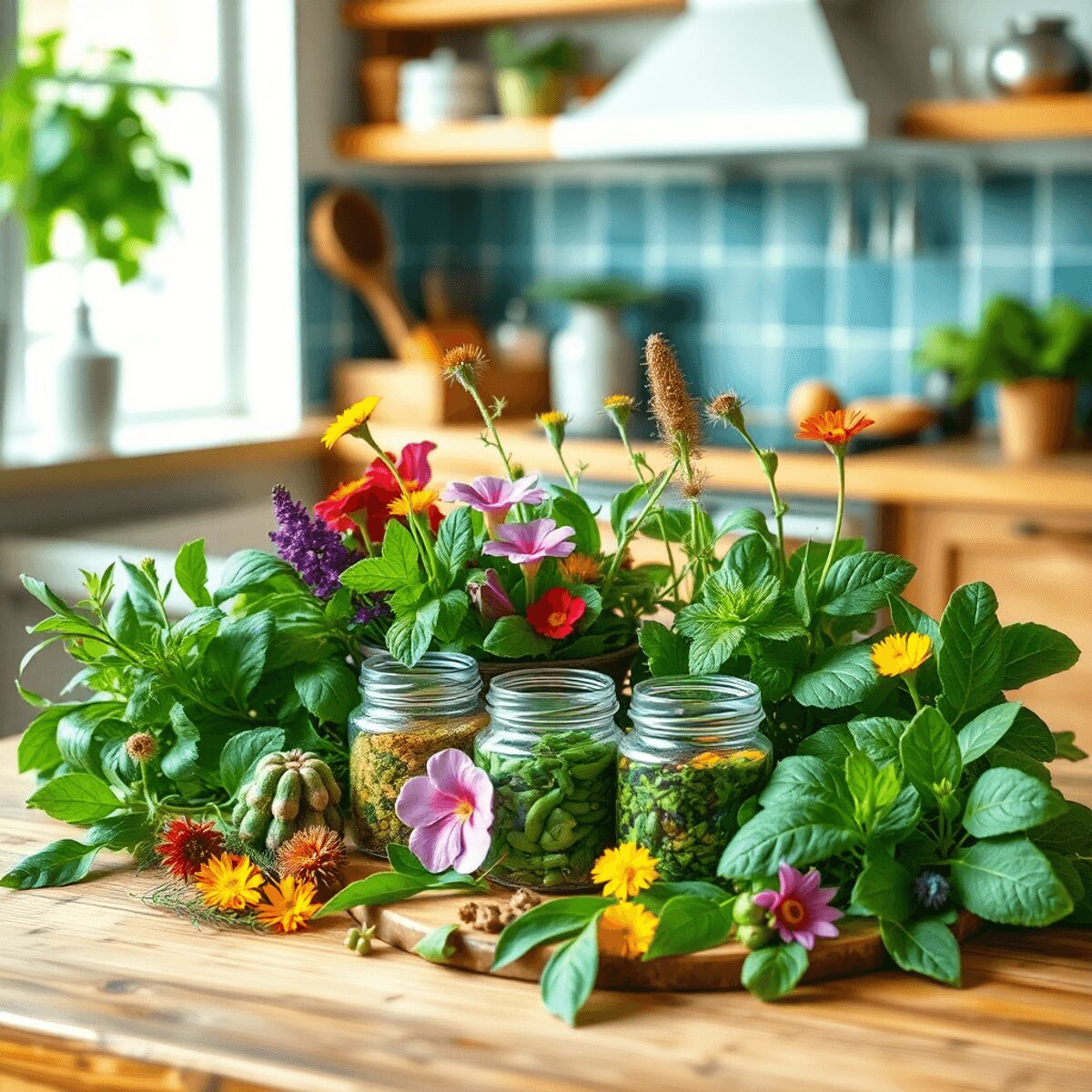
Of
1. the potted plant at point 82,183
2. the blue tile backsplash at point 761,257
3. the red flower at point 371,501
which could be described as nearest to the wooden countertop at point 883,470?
the blue tile backsplash at point 761,257

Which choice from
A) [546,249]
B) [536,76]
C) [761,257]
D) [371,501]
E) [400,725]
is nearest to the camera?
[400,725]

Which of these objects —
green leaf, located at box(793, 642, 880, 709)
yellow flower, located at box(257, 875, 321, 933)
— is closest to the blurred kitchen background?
yellow flower, located at box(257, 875, 321, 933)

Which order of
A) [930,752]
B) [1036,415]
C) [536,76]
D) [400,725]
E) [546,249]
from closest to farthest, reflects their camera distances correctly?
[930,752] < [400,725] < [1036,415] < [536,76] < [546,249]

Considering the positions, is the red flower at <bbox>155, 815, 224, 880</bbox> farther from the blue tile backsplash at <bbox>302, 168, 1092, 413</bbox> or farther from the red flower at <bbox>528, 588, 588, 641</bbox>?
the blue tile backsplash at <bbox>302, 168, 1092, 413</bbox>

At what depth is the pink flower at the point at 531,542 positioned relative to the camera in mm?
1116

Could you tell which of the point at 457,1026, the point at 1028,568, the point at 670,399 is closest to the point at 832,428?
the point at 670,399

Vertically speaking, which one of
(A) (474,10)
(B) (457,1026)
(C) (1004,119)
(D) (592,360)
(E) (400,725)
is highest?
(A) (474,10)

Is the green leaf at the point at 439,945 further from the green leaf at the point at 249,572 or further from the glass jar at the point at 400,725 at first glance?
the green leaf at the point at 249,572

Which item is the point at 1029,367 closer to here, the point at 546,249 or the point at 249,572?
the point at 546,249

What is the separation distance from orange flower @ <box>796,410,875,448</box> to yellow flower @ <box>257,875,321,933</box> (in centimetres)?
43

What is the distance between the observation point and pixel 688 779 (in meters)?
1.00

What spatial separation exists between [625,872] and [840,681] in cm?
20

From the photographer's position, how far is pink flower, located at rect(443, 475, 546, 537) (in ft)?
3.72

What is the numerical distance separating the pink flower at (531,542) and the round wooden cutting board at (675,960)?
0.25 m
